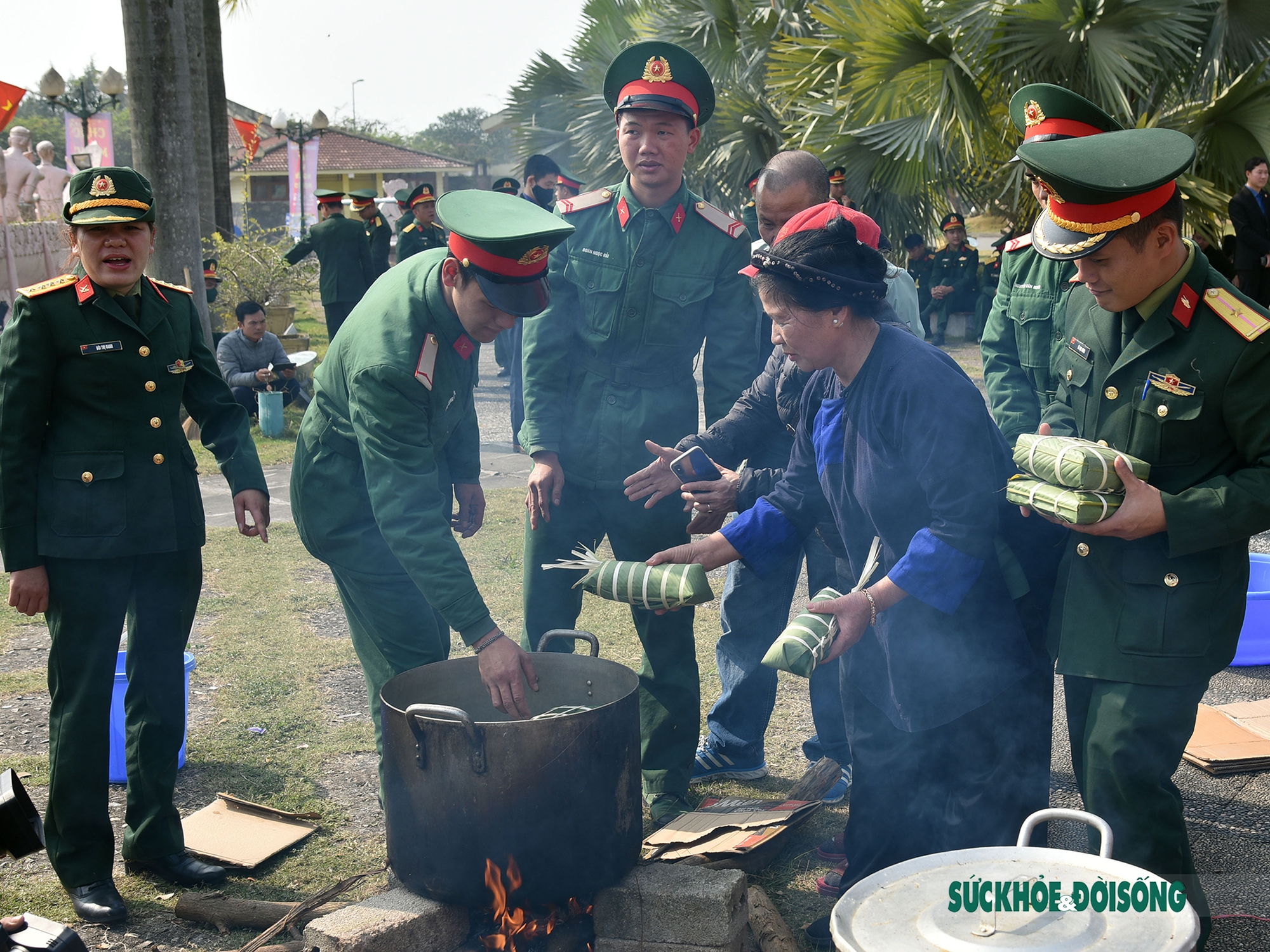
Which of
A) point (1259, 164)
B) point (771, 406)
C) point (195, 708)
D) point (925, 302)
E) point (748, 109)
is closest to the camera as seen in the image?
point (771, 406)

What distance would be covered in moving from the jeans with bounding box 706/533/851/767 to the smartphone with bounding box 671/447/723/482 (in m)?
0.57

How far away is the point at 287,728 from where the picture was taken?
467 cm

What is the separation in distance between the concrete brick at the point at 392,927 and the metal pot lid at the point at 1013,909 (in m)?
1.37

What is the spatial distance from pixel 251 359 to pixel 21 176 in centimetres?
977

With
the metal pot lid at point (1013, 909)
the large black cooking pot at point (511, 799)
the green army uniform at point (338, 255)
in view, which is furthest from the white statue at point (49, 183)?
the metal pot lid at point (1013, 909)

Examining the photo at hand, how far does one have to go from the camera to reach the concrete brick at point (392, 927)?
2.77 m

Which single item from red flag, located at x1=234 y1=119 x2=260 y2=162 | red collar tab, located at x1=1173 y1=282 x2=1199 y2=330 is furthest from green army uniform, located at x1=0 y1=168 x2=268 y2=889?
red flag, located at x1=234 y1=119 x2=260 y2=162

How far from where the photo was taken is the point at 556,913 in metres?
3.01

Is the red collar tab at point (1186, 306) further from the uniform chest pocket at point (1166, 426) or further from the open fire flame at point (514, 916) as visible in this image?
the open fire flame at point (514, 916)

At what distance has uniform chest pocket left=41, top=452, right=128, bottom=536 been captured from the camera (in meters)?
3.32

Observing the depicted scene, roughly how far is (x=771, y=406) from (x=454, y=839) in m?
1.94

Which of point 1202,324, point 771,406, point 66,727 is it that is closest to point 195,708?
point 66,727

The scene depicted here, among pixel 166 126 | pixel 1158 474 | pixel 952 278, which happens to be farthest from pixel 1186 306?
pixel 952 278

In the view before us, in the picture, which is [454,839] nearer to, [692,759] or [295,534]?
[692,759]
